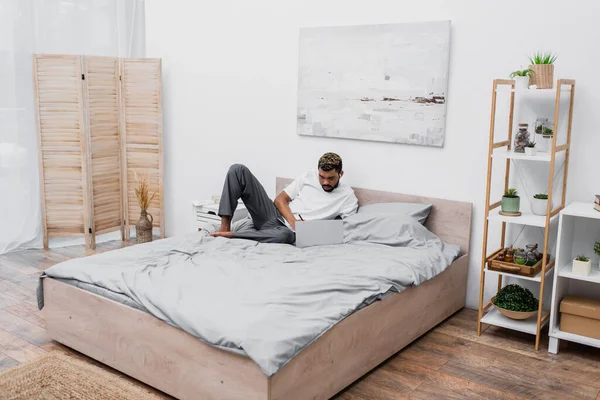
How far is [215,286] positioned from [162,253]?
612 millimetres

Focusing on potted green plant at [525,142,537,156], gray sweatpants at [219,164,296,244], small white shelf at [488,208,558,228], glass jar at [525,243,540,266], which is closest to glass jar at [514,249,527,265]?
glass jar at [525,243,540,266]

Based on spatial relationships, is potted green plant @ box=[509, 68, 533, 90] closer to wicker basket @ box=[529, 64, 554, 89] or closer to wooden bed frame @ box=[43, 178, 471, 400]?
wicker basket @ box=[529, 64, 554, 89]

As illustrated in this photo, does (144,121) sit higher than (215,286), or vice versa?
(144,121)

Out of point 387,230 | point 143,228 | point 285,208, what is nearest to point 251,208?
point 285,208

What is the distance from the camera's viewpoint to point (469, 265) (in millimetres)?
3686

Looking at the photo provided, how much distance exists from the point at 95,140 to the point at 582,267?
350 cm

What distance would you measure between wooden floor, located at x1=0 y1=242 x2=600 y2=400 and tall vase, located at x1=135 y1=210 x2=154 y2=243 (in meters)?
1.24

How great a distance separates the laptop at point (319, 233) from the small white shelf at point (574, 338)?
125cm

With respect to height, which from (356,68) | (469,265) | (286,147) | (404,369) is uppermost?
(356,68)

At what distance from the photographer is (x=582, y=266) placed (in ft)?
9.91

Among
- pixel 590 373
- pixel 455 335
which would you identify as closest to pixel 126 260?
pixel 455 335

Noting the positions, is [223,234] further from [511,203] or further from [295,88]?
[511,203]

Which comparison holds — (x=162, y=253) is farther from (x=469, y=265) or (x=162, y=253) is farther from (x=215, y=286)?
(x=469, y=265)

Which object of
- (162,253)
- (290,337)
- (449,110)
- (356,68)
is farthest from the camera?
(356,68)
